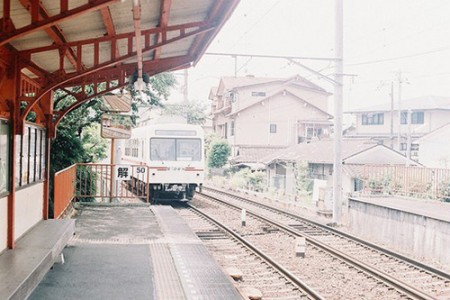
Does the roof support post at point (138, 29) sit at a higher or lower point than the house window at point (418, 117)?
lower

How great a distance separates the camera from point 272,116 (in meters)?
41.7

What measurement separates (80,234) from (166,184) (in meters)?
8.56

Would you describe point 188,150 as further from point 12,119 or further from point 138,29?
point 138,29

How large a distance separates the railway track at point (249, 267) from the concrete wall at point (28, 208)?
3.24 meters

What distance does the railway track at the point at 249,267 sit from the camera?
789cm

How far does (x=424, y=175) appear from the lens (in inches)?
607

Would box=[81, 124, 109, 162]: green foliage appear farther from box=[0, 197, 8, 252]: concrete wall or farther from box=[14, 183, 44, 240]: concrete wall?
box=[0, 197, 8, 252]: concrete wall

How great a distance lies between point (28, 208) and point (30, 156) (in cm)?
82

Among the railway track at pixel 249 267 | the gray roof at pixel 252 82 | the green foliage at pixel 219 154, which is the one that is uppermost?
the gray roof at pixel 252 82

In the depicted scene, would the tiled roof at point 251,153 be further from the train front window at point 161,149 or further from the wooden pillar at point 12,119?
the wooden pillar at point 12,119

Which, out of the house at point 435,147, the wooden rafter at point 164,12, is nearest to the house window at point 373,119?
the house at point 435,147

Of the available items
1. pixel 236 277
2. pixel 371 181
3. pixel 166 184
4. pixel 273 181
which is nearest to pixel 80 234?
pixel 236 277

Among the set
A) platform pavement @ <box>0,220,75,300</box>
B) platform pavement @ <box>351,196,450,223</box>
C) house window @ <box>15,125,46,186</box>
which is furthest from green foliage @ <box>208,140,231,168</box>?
platform pavement @ <box>0,220,75,300</box>

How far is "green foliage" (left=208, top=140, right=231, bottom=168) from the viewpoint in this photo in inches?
1505
